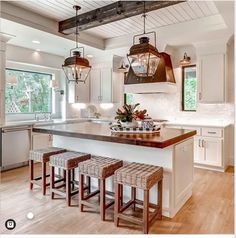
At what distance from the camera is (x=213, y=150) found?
432 cm

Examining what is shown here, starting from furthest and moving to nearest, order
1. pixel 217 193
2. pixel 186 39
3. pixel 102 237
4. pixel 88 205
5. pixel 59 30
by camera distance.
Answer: pixel 186 39 < pixel 59 30 < pixel 217 193 < pixel 88 205 < pixel 102 237

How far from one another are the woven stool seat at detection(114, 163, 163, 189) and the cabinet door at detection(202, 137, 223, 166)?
7.65 feet

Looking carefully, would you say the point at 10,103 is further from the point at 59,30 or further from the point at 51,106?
the point at 59,30

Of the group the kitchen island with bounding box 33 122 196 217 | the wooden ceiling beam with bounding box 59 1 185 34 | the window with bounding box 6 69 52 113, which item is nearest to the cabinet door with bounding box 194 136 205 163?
the kitchen island with bounding box 33 122 196 217

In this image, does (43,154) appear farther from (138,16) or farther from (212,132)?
(212,132)

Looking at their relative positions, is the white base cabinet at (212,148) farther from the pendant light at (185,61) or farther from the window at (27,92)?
the window at (27,92)

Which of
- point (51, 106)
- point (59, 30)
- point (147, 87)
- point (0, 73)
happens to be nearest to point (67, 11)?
point (59, 30)

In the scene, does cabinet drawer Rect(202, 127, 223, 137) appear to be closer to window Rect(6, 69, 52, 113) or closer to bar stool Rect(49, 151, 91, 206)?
bar stool Rect(49, 151, 91, 206)

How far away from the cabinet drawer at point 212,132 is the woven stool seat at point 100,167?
2.40 m

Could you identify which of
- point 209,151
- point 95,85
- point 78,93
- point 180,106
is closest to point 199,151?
point 209,151

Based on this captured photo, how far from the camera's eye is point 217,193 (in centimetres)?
323

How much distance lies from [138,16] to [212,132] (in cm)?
262

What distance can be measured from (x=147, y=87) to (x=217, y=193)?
2683mm

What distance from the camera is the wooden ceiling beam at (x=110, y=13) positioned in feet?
9.82
